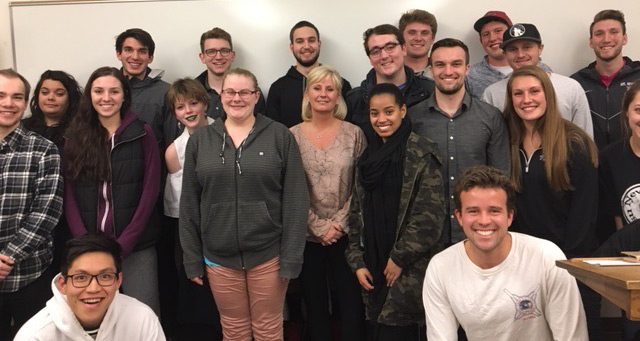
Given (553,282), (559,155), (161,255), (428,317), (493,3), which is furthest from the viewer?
(493,3)

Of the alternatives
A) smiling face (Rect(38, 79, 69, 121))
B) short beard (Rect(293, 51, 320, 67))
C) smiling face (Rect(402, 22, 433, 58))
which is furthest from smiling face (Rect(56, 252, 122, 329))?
smiling face (Rect(402, 22, 433, 58))

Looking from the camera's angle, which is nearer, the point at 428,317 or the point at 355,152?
the point at 428,317

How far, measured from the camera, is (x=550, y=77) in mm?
3037

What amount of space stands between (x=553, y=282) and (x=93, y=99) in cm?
212

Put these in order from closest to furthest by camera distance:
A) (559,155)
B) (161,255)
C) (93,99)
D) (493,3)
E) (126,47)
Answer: (559,155) < (93,99) < (161,255) < (126,47) < (493,3)

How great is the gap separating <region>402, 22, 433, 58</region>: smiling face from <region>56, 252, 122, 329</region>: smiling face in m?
2.28

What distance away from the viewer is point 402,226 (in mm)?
2484

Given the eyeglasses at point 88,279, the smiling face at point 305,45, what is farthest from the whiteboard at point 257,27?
the eyeglasses at point 88,279

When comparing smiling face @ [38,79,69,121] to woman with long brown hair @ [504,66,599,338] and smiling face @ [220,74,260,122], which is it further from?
woman with long brown hair @ [504,66,599,338]

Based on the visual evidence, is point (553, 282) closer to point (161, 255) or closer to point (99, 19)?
point (161, 255)

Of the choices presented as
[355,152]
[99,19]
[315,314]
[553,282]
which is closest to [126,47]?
[99,19]

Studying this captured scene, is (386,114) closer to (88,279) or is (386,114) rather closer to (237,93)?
(237,93)

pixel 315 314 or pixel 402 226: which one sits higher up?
pixel 402 226

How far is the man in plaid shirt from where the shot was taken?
8.11 feet
